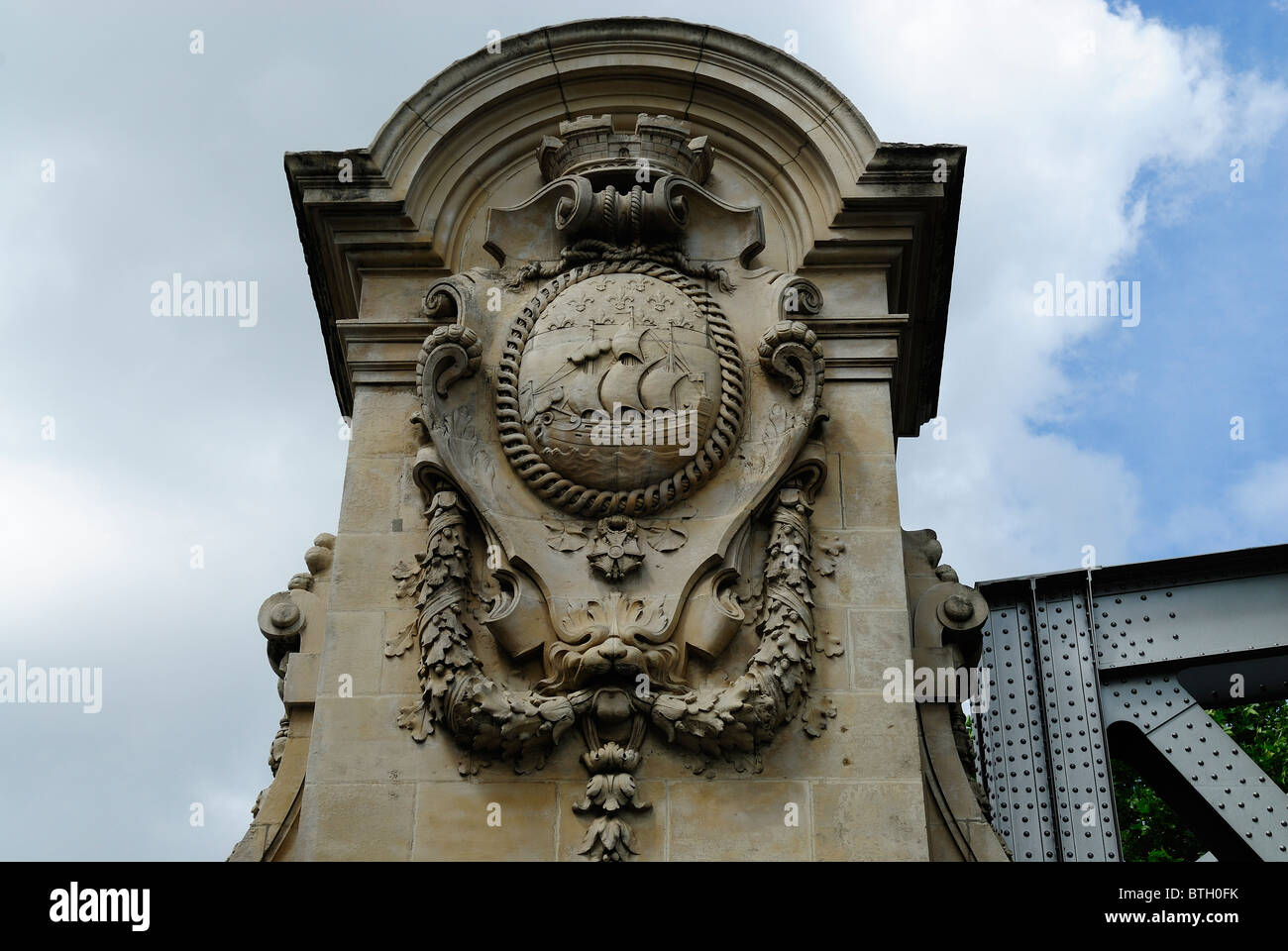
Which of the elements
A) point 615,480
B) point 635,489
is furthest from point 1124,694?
point 615,480

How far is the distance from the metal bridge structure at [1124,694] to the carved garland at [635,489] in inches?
108

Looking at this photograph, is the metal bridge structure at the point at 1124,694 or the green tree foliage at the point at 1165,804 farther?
→ the green tree foliage at the point at 1165,804

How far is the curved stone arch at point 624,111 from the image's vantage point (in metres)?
11.1

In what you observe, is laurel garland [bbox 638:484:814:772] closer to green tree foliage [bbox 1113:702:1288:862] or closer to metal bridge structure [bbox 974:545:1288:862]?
metal bridge structure [bbox 974:545:1288:862]

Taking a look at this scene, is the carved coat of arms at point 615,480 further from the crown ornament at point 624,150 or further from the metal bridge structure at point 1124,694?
the metal bridge structure at point 1124,694

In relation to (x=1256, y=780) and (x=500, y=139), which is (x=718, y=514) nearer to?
(x=500, y=139)

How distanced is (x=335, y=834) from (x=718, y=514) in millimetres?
2820

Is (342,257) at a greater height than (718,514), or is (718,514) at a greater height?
(342,257)

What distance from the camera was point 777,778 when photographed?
361 inches

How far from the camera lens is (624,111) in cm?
1159

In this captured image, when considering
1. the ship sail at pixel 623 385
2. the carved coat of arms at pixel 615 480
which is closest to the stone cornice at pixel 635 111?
the carved coat of arms at pixel 615 480

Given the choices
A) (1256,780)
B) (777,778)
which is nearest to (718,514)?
(777,778)

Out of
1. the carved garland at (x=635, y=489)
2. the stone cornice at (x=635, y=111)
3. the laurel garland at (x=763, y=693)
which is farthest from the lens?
the stone cornice at (x=635, y=111)
